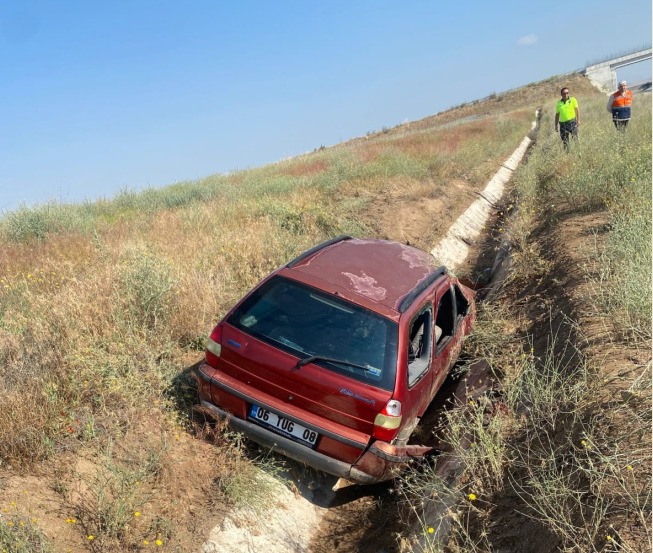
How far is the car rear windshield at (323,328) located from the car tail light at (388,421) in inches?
6.1

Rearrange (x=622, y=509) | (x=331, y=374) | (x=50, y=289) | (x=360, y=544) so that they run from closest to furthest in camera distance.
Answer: (x=622, y=509) < (x=331, y=374) < (x=360, y=544) < (x=50, y=289)

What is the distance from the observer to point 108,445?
3799mm

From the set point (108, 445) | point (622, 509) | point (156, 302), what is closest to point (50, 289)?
point (156, 302)

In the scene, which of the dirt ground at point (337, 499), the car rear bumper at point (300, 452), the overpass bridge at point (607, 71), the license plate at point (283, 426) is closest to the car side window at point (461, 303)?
the dirt ground at point (337, 499)

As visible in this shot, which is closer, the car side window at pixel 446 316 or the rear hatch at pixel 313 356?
the rear hatch at pixel 313 356

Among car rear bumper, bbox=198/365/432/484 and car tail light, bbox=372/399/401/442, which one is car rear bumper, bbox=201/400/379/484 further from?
car tail light, bbox=372/399/401/442

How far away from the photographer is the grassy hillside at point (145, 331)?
342cm

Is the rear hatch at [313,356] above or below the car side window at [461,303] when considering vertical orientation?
above

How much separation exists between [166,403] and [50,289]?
2697 millimetres

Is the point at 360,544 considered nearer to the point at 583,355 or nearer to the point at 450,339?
the point at 450,339

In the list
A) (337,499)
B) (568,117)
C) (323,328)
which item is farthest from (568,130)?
(337,499)

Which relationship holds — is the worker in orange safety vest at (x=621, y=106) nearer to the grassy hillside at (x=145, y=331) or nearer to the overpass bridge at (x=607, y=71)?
the grassy hillside at (x=145, y=331)

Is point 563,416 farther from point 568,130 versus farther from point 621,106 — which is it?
point 621,106

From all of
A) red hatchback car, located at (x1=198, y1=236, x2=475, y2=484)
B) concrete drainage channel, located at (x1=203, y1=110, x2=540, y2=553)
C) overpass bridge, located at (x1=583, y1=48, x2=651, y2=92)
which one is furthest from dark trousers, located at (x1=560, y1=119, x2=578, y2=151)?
overpass bridge, located at (x1=583, y1=48, x2=651, y2=92)
